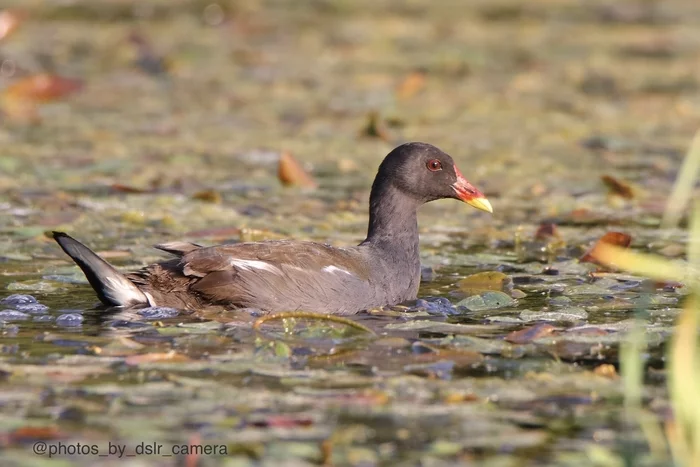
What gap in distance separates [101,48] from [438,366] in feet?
33.2

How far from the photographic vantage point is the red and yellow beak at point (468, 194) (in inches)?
248

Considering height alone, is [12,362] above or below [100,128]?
below

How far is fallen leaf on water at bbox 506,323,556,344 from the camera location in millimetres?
4961

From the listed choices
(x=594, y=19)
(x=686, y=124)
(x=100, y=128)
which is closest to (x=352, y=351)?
(x=100, y=128)

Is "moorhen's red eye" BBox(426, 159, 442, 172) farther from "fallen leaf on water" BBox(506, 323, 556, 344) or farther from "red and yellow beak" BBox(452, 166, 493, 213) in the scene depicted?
"fallen leaf on water" BBox(506, 323, 556, 344)

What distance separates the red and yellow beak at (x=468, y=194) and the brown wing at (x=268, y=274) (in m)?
0.93

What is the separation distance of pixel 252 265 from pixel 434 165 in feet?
4.26

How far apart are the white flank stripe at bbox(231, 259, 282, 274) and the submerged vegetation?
0.24m

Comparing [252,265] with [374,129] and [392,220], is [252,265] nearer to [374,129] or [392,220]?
[392,220]

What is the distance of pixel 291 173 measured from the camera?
8.38 meters

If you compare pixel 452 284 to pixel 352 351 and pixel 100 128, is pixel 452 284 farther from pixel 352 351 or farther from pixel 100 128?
pixel 100 128

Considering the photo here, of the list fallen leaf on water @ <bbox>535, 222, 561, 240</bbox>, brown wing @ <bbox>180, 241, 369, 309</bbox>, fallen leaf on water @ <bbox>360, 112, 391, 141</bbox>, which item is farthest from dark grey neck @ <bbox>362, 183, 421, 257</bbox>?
fallen leaf on water @ <bbox>360, 112, 391, 141</bbox>

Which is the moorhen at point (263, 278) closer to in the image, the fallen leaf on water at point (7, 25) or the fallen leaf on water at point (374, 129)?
the fallen leaf on water at point (374, 129)

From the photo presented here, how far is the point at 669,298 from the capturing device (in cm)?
582
